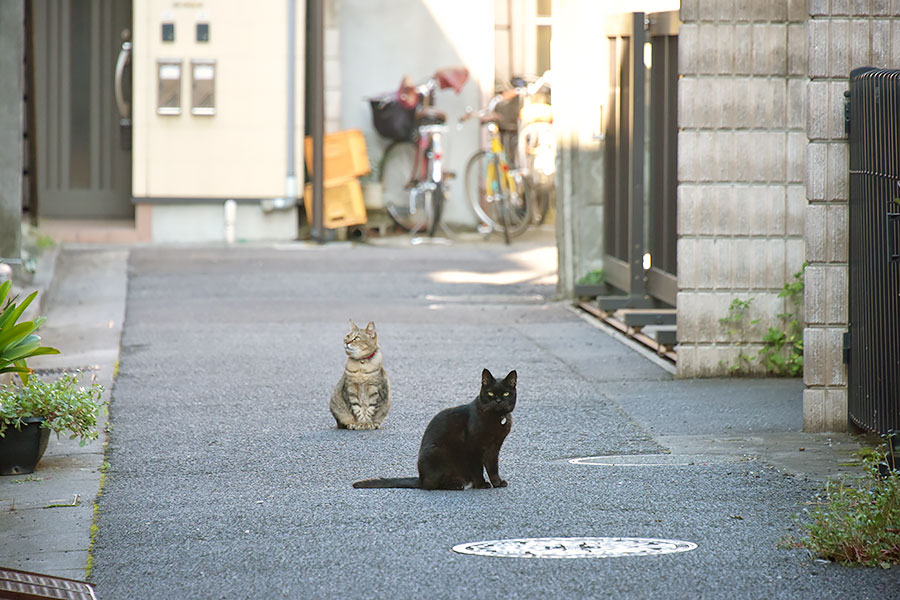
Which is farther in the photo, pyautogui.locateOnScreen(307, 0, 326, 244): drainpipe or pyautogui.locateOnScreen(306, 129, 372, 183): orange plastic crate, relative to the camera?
A: pyautogui.locateOnScreen(306, 129, 372, 183): orange plastic crate

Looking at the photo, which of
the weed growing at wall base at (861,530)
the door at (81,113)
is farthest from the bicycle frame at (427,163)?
the weed growing at wall base at (861,530)

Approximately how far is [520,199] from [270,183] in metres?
3.05

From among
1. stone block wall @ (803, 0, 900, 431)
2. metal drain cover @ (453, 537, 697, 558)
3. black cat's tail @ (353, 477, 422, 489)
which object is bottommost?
metal drain cover @ (453, 537, 697, 558)

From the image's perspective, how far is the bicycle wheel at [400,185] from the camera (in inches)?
698

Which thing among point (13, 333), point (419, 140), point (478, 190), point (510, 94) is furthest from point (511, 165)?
point (13, 333)

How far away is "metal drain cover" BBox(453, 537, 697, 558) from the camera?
16.1 feet

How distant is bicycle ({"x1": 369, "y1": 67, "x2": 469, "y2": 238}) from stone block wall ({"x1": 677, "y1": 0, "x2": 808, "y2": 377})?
8.43 meters

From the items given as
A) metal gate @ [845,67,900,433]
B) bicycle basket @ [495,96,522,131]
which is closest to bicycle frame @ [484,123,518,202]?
bicycle basket @ [495,96,522,131]

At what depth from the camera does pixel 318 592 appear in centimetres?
453

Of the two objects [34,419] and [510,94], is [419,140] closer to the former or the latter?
[510,94]

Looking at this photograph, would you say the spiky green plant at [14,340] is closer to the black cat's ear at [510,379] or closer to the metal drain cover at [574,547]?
the black cat's ear at [510,379]

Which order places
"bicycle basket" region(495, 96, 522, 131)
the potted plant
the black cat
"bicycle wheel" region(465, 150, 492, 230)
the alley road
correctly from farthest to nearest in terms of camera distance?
"bicycle basket" region(495, 96, 522, 131) < "bicycle wheel" region(465, 150, 492, 230) < the potted plant < the black cat < the alley road

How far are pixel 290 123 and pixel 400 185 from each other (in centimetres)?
199

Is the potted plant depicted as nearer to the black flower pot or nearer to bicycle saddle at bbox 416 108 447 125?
the black flower pot
